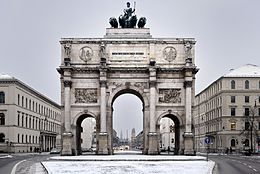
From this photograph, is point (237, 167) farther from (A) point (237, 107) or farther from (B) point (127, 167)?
(A) point (237, 107)

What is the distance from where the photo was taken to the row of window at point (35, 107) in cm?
9338

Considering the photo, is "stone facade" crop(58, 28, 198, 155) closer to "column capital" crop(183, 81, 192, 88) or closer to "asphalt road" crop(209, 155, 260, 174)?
"column capital" crop(183, 81, 192, 88)

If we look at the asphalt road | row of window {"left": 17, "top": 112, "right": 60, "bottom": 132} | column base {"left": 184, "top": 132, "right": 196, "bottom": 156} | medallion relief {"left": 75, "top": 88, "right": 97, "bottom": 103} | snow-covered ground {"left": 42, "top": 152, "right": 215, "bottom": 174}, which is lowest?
the asphalt road

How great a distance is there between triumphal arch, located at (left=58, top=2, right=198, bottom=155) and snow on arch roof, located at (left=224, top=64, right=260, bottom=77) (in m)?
42.0

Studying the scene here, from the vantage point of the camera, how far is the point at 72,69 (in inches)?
2450

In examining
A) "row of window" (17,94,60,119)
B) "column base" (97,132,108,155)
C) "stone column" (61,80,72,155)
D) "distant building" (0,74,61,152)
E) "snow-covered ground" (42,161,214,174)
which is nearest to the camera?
Answer: "snow-covered ground" (42,161,214,174)

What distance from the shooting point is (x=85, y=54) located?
6322cm

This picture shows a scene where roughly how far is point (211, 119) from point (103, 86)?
58488 mm

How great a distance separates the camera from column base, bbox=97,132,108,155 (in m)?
60.7

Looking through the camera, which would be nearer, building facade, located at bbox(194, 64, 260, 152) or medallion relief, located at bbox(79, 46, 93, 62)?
medallion relief, located at bbox(79, 46, 93, 62)

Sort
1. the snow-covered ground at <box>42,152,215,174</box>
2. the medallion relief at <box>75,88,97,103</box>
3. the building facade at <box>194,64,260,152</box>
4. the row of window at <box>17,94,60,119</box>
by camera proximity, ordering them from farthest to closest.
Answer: the building facade at <box>194,64,260,152</box>, the row of window at <box>17,94,60,119</box>, the medallion relief at <box>75,88,97,103</box>, the snow-covered ground at <box>42,152,215,174</box>

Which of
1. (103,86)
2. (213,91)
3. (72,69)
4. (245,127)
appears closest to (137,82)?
(103,86)

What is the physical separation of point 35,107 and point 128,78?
4858cm

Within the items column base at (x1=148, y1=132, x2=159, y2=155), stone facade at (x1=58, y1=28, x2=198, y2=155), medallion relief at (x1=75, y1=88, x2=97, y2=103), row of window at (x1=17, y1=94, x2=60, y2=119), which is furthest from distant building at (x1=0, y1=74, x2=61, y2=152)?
column base at (x1=148, y1=132, x2=159, y2=155)
